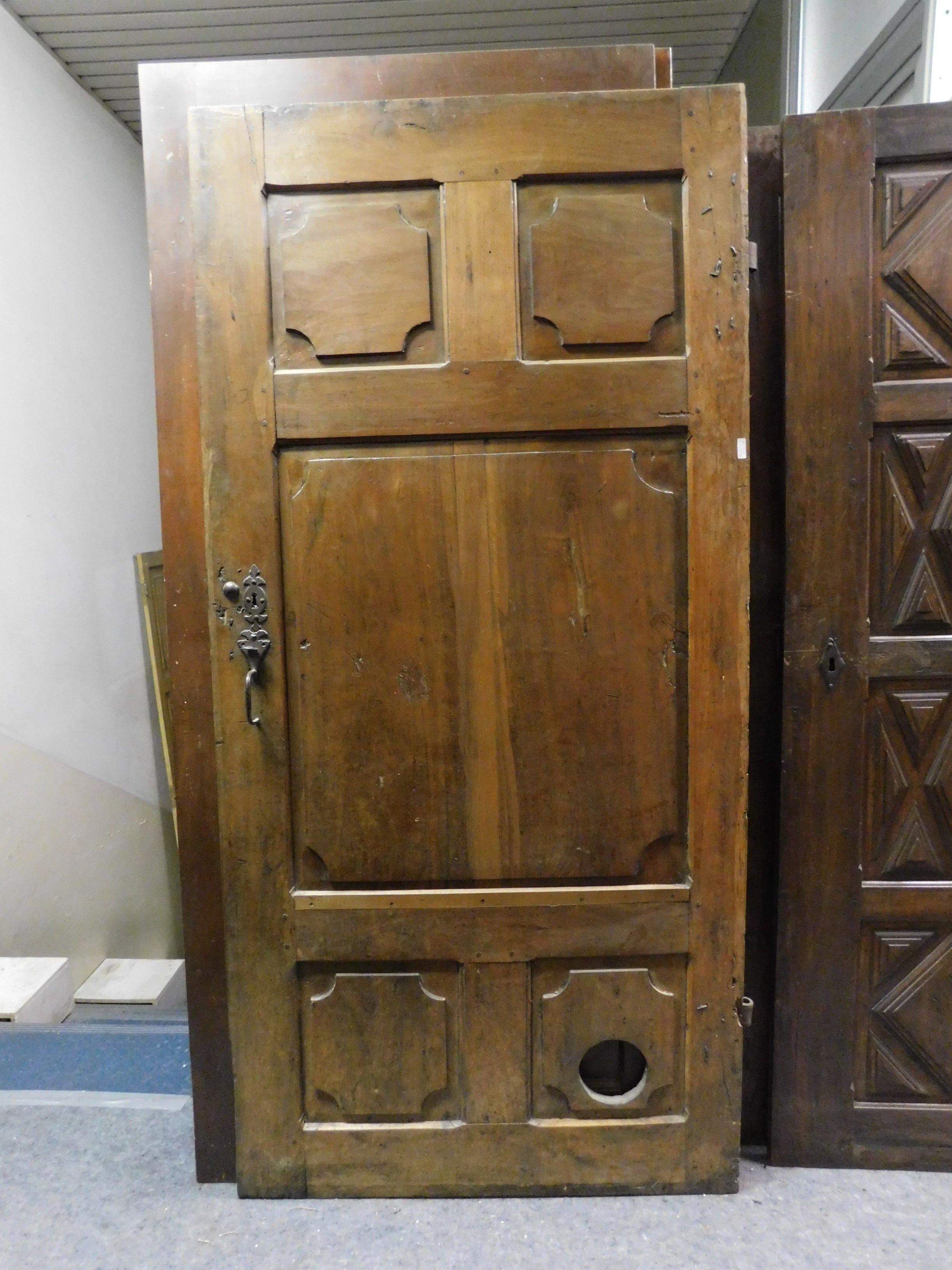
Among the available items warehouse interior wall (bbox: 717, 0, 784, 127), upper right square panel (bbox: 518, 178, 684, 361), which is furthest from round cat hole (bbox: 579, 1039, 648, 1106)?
warehouse interior wall (bbox: 717, 0, 784, 127)

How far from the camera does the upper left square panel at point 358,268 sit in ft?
4.47

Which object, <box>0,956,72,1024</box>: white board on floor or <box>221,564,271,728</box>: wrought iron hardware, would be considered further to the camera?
<box>0,956,72,1024</box>: white board on floor

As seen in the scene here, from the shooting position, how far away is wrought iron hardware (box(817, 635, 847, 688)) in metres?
1.49

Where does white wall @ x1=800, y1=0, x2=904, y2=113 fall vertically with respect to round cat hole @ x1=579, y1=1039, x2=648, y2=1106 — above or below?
above

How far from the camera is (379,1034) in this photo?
1530 millimetres

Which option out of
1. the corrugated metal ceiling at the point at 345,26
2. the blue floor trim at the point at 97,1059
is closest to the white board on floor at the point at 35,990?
the blue floor trim at the point at 97,1059

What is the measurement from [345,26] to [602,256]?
209 centimetres

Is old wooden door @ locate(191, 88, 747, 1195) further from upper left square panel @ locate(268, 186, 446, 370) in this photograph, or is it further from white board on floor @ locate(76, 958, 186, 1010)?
white board on floor @ locate(76, 958, 186, 1010)

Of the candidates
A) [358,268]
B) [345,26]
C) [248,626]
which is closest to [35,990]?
[248,626]

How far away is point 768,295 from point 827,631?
0.64m

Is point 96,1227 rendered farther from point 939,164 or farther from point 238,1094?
point 939,164

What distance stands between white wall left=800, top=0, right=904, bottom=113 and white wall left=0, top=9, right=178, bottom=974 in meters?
2.51

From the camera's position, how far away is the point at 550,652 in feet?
4.75

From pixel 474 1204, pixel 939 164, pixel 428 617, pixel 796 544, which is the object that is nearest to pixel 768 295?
pixel 939 164
